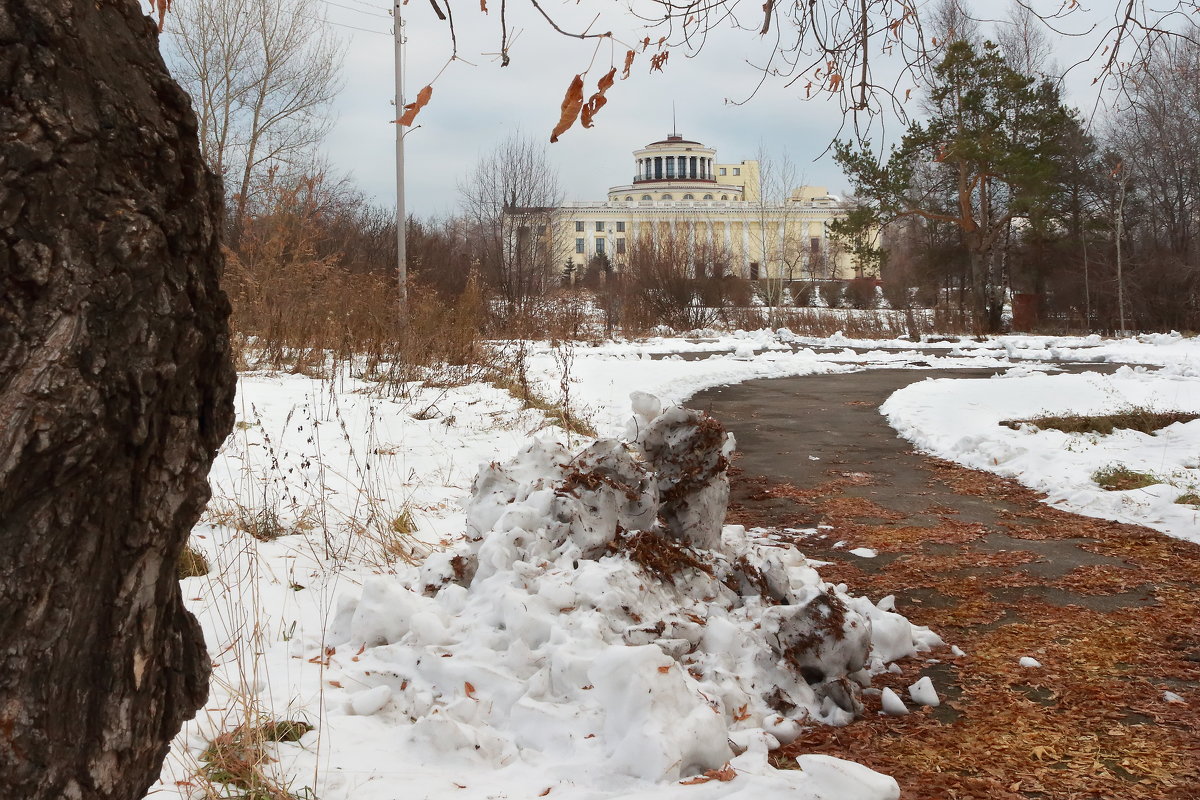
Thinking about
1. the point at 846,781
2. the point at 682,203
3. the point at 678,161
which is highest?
the point at 678,161

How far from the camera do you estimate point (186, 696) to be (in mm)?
1427

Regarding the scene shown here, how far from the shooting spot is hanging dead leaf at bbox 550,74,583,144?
1.92 meters

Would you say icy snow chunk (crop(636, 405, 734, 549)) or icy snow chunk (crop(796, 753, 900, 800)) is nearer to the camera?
icy snow chunk (crop(796, 753, 900, 800))

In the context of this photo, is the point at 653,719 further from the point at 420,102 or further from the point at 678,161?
the point at 678,161

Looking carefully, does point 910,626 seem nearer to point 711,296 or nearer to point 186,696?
point 186,696

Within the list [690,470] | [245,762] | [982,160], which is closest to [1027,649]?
[690,470]

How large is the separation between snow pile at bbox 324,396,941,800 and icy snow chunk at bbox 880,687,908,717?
0.34ft

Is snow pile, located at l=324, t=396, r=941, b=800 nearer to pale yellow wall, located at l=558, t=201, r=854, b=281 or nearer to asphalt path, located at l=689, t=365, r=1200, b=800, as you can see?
asphalt path, located at l=689, t=365, r=1200, b=800

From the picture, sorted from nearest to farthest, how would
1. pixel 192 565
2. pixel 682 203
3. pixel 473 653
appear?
pixel 473 653, pixel 192 565, pixel 682 203

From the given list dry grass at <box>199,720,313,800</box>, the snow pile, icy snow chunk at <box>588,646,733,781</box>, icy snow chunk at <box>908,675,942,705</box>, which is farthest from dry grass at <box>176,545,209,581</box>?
icy snow chunk at <box>908,675,942,705</box>

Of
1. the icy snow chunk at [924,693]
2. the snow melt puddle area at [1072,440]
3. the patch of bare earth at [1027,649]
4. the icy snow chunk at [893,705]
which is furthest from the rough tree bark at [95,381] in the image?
the snow melt puddle area at [1072,440]

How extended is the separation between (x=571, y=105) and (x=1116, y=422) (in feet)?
27.4

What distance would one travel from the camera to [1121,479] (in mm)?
6496

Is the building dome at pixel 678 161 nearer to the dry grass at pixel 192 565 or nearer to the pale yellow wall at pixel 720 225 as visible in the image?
the pale yellow wall at pixel 720 225
